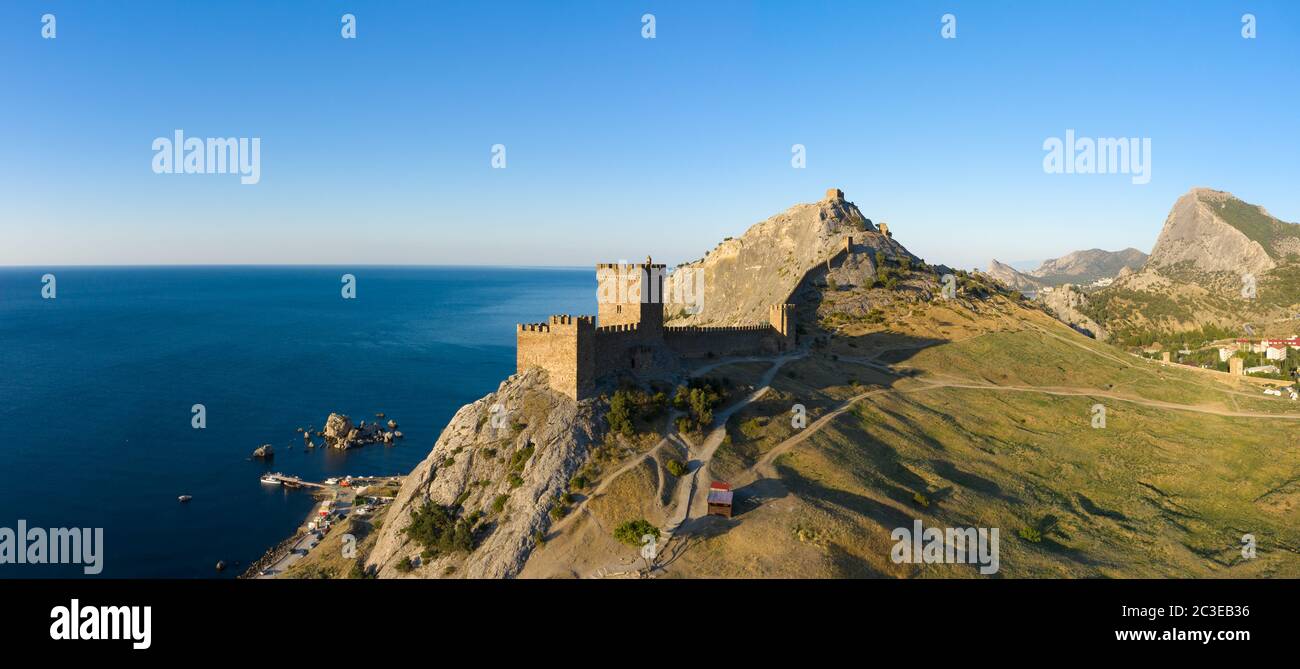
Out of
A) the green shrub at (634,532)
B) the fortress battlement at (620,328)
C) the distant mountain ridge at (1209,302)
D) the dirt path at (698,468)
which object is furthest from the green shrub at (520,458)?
the distant mountain ridge at (1209,302)

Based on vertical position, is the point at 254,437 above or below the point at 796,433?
below

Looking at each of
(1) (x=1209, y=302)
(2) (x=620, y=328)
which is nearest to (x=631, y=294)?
(2) (x=620, y=328)

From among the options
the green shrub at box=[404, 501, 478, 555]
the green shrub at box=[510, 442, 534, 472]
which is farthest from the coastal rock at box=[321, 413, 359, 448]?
the green shrub at box=[510, 442, 534, 472]

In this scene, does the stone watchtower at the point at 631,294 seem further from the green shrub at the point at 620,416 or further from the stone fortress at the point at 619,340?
the green shrub at the point at 620,416
